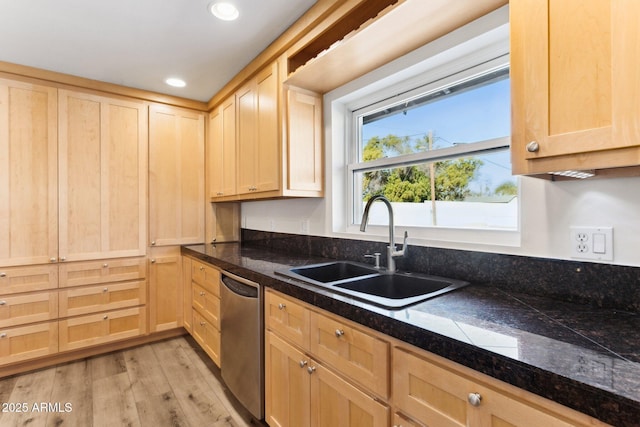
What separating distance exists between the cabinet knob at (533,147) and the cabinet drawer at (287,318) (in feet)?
3.31

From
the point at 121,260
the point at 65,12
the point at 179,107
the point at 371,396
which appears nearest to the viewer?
the point at 371,396

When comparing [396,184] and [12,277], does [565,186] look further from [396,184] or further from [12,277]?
[12,277]

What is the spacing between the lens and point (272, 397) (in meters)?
1.64

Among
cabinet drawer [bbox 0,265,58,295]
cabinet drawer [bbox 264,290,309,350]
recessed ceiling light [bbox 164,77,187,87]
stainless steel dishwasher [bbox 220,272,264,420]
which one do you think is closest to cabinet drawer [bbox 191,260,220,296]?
stainless steel dishwasher [bbox 220,272,264,420]

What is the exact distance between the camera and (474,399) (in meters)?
0.79

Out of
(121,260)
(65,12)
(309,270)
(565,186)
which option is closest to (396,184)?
(309,270)

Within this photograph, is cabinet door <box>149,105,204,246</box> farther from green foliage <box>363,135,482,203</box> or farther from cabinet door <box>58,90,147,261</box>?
green foliage <box>363,135,482,203</box>

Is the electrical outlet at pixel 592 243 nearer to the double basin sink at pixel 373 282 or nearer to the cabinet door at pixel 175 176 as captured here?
the double basin sink at pixel 373 282

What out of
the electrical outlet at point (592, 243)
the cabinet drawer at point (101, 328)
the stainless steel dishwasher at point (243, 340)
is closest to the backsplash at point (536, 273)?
the electrical outlet at point (592, 243)

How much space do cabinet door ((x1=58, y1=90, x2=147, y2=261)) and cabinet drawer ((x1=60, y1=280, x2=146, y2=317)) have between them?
10.5 inches

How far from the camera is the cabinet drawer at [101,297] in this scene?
2562mm

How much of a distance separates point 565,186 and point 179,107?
10.1ft

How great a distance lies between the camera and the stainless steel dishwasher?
1.71 metres

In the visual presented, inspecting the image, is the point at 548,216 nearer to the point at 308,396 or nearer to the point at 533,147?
the point at 533,147
